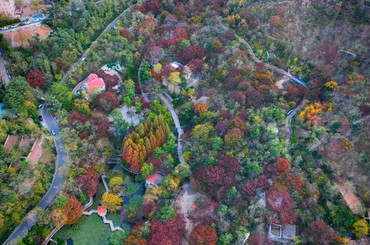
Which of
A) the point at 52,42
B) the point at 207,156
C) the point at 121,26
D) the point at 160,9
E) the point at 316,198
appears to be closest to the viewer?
the point at 316,198

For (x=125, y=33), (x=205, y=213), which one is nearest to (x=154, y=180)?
(x=205, y=213)

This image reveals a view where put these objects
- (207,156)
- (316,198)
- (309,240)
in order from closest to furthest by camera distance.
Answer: (309,240), (316,198), (207,156)

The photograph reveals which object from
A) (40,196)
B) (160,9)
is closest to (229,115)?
(40,196)

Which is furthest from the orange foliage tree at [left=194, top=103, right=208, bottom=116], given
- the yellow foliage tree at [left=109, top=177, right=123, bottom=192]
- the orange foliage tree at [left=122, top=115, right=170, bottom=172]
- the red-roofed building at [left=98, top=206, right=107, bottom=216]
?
the red-roofed building at [left=98, top=206, right=107, bottom=216]

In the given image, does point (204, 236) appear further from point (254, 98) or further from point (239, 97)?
point (254, 98)

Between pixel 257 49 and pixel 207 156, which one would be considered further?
pixel 257 49

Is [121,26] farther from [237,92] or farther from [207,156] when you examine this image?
[207,156]
